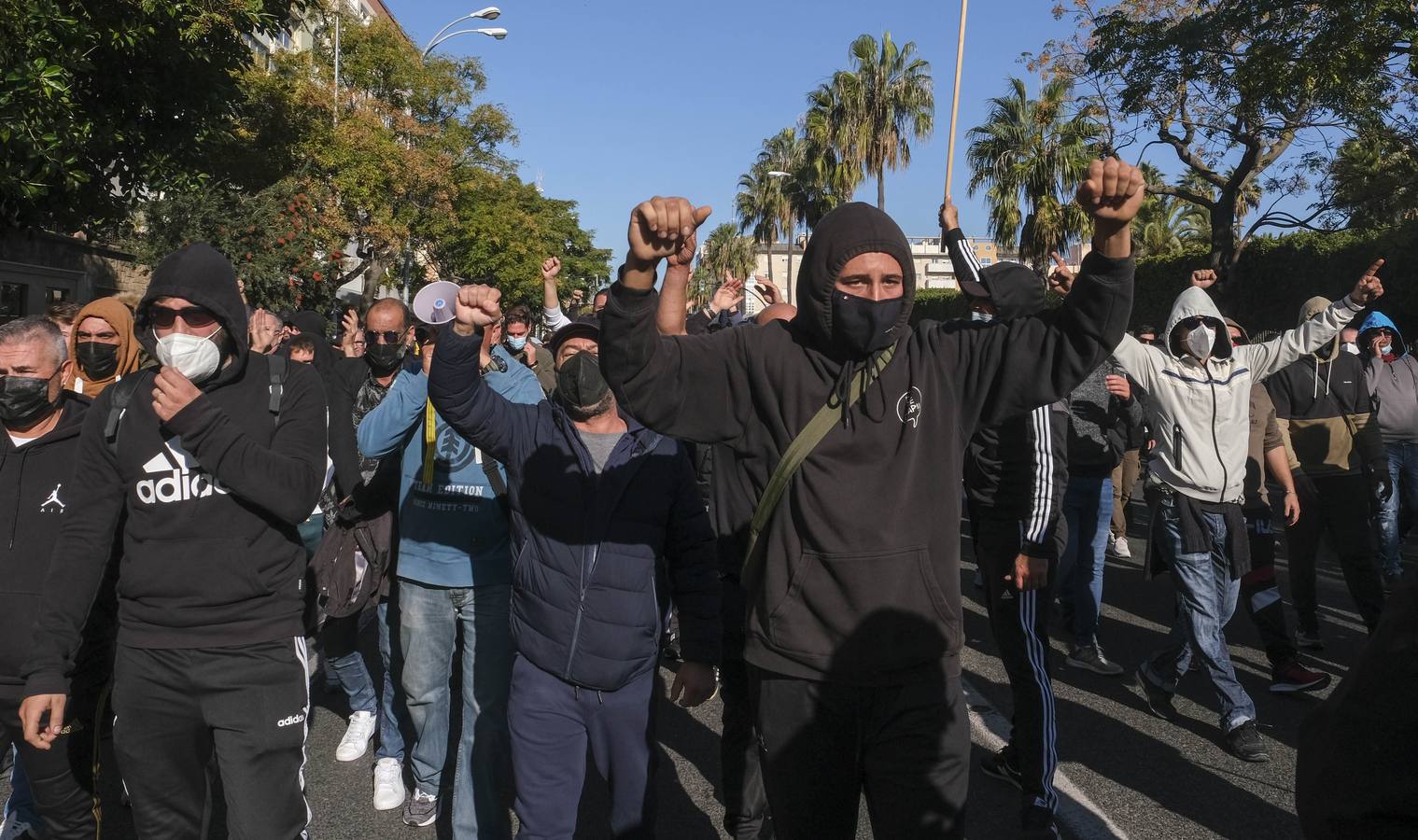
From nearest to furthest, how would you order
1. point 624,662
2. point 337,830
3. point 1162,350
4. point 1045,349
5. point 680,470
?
point 1045,349
point 624,662
point 680,470
point 337,830
point 1162,350

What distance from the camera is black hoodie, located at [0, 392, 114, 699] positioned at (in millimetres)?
3398

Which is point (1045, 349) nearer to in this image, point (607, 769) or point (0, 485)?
point (607, 769)

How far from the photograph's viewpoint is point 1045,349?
2.50m

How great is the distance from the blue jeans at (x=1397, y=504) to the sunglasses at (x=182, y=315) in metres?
7.66

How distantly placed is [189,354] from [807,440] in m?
1.70

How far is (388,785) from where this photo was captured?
15.0ft

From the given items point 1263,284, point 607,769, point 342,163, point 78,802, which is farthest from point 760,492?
point 342,163

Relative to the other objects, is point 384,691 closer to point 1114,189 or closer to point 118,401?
point 118,401

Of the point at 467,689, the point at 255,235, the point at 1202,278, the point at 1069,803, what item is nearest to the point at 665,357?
the point at 467,689

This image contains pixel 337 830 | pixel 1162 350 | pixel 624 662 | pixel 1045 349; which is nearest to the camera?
pixel 1045 349

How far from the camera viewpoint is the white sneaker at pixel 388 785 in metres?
4.50

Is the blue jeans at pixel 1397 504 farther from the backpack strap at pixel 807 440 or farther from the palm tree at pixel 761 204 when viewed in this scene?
the palm tree at pixel 761 204

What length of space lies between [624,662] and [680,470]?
24.9 inches

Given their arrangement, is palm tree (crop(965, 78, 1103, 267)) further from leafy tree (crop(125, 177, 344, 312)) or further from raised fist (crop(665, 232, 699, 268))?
raised fist (crop(665, 232, 699, 268))
